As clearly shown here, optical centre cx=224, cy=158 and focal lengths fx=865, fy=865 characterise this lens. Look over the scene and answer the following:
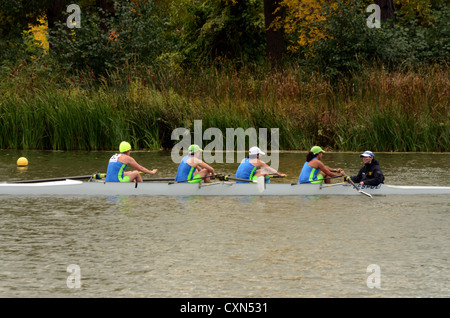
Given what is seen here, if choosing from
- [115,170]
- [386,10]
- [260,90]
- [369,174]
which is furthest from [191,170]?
[386,10]

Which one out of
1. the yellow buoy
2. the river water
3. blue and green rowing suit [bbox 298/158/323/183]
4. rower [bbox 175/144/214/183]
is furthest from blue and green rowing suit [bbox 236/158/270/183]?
the yellow buoy

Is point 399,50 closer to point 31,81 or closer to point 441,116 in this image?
point 441,116

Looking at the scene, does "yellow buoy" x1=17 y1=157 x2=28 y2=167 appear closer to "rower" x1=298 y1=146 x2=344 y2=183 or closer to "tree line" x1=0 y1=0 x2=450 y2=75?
"rower" x1=298 y1=146 x2=344 y2=183

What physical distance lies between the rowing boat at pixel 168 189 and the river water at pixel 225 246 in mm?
311

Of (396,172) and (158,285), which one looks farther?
(396,172)

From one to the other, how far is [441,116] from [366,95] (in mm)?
2537

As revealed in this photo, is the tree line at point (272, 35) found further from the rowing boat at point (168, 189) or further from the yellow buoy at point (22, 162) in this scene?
the rowing boat at point (168, 189)

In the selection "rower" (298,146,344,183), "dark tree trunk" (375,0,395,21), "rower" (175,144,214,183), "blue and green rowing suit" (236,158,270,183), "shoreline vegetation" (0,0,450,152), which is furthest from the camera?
"dark tree trunk" (375,0,395,21)

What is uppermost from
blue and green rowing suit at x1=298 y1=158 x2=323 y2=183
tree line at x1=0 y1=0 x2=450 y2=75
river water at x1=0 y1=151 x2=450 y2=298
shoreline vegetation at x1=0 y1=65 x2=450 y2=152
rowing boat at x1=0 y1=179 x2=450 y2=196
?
tree line at x1=0 y1=0 x2=450 y2=75

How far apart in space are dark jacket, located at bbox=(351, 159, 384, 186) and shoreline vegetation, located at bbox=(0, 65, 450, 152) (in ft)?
26.9

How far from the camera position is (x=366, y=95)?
26.6 meters

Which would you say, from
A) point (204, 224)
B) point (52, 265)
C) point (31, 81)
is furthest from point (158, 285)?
point (31, 81)

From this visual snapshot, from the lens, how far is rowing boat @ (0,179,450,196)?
1673cm

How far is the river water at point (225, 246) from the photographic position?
8.98m
